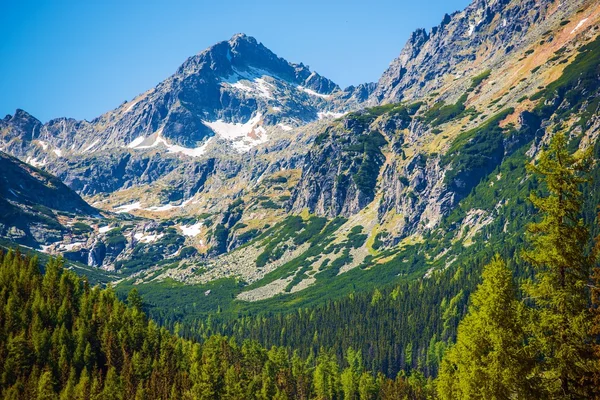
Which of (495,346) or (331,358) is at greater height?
(331,358)

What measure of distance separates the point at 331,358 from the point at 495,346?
166864mm

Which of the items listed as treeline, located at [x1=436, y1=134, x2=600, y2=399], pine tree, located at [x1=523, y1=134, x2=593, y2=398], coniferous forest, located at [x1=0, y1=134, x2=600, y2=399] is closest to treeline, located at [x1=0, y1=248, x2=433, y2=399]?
coniferous forest, located at [x1=0, y1=134, x2=600, y2=399]

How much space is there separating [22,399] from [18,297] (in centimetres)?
3897

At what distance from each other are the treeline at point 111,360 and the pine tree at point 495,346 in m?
90.6

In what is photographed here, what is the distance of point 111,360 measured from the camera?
135 metres

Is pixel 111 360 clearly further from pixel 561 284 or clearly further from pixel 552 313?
pixel 561 284

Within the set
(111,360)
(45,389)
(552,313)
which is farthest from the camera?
(111,360)

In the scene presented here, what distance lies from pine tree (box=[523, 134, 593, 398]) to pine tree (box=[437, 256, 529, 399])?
4.65ft

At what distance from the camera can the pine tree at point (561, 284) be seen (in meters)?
31.9

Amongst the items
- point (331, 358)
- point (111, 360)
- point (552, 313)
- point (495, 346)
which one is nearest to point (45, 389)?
point (111, 360)

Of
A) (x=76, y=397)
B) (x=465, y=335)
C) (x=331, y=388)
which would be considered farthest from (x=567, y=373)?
(x=331, y=388)

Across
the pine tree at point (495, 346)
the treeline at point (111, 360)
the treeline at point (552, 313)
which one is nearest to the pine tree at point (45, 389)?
the treeline at point (111, 360)

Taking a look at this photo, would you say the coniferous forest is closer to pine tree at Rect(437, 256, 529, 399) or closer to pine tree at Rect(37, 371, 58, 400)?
pine tree at Rect(437, 256, 529, 399)

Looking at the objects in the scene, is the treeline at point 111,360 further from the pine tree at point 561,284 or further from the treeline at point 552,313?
the pine tree at point 561,284
